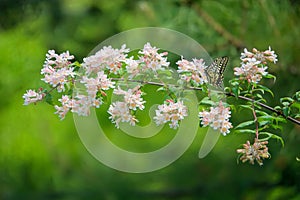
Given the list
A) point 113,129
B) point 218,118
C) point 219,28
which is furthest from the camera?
point 113,129

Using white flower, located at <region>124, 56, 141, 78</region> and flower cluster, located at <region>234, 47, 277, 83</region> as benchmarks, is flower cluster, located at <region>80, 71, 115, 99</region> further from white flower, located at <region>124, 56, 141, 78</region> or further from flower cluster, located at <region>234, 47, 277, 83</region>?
flower cluster, located at <region>234, 47, 277, 83</region>

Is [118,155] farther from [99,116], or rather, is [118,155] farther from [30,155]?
[30,155]

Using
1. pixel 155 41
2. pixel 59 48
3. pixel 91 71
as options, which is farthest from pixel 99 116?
pixel 91 71

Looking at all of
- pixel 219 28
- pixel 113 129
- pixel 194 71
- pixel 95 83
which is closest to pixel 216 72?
pixel 194 71

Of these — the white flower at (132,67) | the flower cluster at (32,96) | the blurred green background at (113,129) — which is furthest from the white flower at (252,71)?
the blurred green background at (113,129)

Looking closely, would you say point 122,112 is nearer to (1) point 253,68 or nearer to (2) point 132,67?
(2) point 132,67

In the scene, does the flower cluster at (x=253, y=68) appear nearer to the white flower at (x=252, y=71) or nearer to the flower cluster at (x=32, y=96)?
the white flower at (x=252, y=71)
